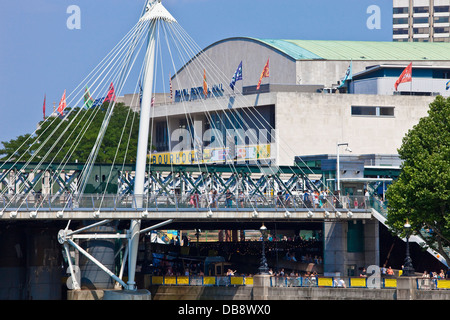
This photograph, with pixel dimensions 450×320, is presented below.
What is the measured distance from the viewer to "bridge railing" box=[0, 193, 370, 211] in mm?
75438

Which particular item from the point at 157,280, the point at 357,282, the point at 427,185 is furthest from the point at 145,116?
the point at 427,185

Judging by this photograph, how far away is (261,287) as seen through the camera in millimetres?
81562

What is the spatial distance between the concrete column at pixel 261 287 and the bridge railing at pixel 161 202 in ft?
18.1

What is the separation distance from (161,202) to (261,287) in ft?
34.7

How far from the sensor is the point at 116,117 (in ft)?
473

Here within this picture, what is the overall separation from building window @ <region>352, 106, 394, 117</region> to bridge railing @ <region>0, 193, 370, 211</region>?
147ft

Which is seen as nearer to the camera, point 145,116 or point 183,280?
point 145,116

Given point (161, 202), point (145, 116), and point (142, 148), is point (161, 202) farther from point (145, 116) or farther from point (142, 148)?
point (145, 116)

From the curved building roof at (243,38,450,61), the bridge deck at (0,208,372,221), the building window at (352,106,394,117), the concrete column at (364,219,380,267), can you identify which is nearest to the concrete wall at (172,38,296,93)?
the curved building roof at (243,38,450,61)

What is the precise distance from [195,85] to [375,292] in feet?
247

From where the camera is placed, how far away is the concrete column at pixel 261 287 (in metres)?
81.1

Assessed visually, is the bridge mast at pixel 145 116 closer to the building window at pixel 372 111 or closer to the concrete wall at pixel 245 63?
the building window at pixel 372 111

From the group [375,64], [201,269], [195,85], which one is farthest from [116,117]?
[201,269]
